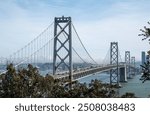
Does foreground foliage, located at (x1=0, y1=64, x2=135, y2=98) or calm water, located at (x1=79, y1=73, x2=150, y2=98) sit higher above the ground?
foreground foliage, located at (x1=0, y1=64, x2=135, y2=98)

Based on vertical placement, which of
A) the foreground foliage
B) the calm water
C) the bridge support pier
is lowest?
the calm water

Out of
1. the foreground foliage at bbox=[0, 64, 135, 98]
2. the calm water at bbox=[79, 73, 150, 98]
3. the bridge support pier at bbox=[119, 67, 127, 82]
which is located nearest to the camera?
the foreground foliage at bbox=[0, 64, 135, 98]

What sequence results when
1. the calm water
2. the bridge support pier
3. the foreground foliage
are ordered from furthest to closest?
the bridge support pier, the calm water, the foreground foliage

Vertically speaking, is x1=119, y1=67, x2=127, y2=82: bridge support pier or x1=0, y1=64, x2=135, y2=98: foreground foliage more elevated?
x1=0, y1=64, x2=135, y2=98: foreground foliage

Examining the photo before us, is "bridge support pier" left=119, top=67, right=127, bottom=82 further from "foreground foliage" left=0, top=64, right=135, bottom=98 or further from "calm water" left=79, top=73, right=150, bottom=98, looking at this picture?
"foreground foliage" left=0, top=64, right=135, bottom=98

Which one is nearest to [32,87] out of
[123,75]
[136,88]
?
[136,88]

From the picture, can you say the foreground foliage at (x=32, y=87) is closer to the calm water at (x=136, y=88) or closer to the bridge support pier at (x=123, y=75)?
the calm water at (x=136, y=88)

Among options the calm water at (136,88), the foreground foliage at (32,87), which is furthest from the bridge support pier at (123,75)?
the foreground foliage at (32,87)

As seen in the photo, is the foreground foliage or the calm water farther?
the calm water

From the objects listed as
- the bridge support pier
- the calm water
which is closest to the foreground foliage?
the calm water

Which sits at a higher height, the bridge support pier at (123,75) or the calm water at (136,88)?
the bridge support pier at (123,75)

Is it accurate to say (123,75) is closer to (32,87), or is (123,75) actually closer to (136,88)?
(136,88)
